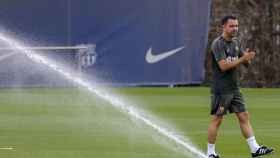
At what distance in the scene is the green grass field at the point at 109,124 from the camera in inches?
587

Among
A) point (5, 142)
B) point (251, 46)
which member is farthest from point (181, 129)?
point (251, 46)

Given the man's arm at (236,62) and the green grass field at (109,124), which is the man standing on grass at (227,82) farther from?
the green grass field at (109,124)

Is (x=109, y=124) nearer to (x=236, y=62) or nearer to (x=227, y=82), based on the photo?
(x=227, y=82)

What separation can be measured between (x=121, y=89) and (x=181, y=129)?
38.6 feet

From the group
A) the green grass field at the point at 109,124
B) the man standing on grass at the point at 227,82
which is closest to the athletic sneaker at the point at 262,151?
the man standing on grass at the point at 227,82

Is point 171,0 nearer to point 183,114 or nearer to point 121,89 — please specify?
point 121,89

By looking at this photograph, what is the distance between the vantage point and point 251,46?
106ft

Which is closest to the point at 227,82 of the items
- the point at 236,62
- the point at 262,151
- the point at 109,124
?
the point at 236,62

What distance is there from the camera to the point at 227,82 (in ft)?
44.8

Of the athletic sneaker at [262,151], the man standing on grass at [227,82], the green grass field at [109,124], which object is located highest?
the man standing on grass at [227,82]

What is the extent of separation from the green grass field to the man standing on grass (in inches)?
21.6

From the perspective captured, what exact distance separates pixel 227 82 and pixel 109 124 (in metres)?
6.16

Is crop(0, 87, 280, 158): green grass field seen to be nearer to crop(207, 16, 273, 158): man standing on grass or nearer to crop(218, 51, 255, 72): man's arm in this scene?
crop(207, 16, 273, 158): man standing on grass

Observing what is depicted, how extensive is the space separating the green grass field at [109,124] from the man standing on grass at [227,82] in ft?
1.80
